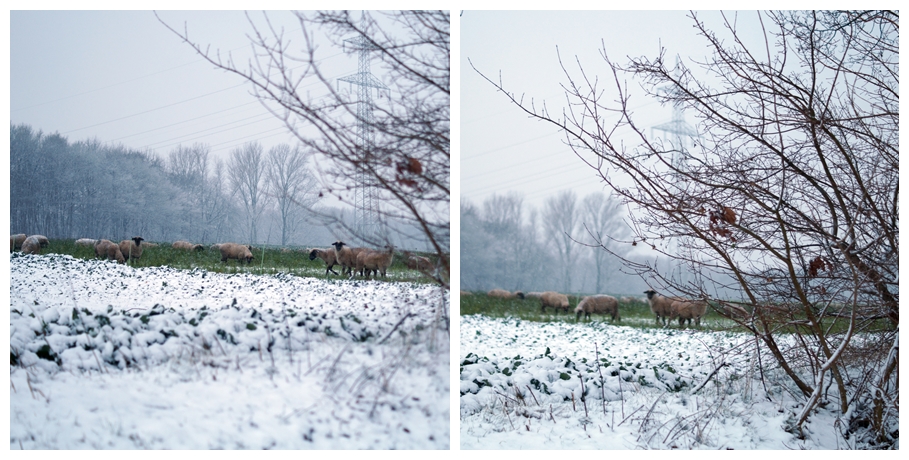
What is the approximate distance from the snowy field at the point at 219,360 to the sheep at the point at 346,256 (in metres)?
0.07

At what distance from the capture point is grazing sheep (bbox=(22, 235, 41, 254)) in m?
2.41

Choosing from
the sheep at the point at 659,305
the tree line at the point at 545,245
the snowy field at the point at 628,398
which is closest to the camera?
the snowy field at the point at 628,398

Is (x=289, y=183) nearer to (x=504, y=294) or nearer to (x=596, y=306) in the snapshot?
(x=504, y=294)

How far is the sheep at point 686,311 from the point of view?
3.39 m

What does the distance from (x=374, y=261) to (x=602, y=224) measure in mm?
1835

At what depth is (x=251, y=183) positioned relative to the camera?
250 cm

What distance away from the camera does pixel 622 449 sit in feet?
8.51

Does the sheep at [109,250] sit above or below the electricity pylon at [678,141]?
below

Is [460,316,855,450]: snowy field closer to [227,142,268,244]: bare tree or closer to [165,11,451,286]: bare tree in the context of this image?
[165,11,451,286]: bare tree

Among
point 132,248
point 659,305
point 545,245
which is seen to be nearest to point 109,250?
point 132,248

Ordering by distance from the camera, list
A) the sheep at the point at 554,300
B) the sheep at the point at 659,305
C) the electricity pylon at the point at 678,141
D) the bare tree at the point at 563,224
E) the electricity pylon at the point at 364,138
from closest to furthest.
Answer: the electricity pylon at the point at 364,138 → the electricity pylon at the point at 678,141 → the sheep at the point at 659,305 → the bare tree at the point at 563,224 → the sheep at the point at 554,300

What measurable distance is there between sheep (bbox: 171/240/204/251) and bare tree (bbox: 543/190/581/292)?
2108 millimetres

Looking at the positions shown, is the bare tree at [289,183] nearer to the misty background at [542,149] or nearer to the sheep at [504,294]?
the misty background at [542,149]

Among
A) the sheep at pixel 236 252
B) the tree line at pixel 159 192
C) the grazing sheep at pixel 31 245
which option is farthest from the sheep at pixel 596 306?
the grazing sheep at pixel 31 245
